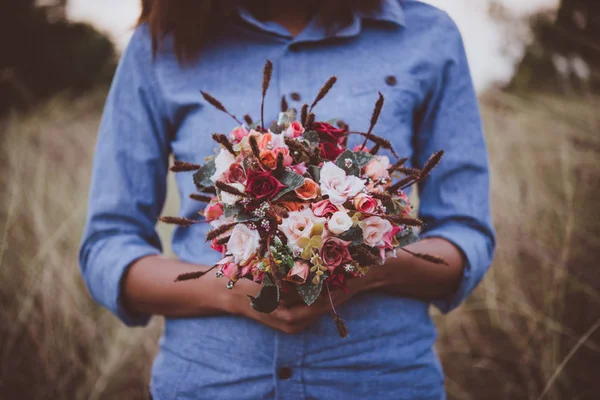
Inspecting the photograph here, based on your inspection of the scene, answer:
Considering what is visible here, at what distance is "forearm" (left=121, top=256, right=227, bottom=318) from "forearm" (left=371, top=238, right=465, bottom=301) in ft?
1.36

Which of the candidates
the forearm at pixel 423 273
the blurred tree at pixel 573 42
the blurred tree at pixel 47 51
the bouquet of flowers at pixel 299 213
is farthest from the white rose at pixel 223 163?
the blurred tree at pixel 47 51

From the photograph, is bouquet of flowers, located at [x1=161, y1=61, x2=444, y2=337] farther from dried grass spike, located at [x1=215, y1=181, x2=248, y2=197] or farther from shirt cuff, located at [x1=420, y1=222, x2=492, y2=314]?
shirt cuff, located at [x1=420, y1=222, x2=492, y2=314]

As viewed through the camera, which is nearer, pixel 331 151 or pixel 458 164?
pixel 331 151

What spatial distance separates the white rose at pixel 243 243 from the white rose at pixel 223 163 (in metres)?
0.12

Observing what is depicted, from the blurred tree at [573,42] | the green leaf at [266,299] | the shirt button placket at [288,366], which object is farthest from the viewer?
the blurred tree at [573,42]

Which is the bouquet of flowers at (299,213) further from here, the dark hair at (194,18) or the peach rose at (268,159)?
the dark hair at (194,18)

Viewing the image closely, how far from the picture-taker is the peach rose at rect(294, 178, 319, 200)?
85 cm

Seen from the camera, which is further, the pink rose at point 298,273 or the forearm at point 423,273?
the forearm at point 423,273

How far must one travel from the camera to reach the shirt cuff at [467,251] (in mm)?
1253

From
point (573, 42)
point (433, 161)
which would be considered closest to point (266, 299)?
point (433, 161)

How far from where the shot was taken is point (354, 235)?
2.81 feet

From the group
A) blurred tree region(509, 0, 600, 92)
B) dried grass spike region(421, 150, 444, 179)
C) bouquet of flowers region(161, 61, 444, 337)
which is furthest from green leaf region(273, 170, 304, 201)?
blurred tree region(509, 0, 600, 92)

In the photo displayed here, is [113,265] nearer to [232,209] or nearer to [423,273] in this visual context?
[232,209]

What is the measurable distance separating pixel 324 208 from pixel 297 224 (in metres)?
0.06
